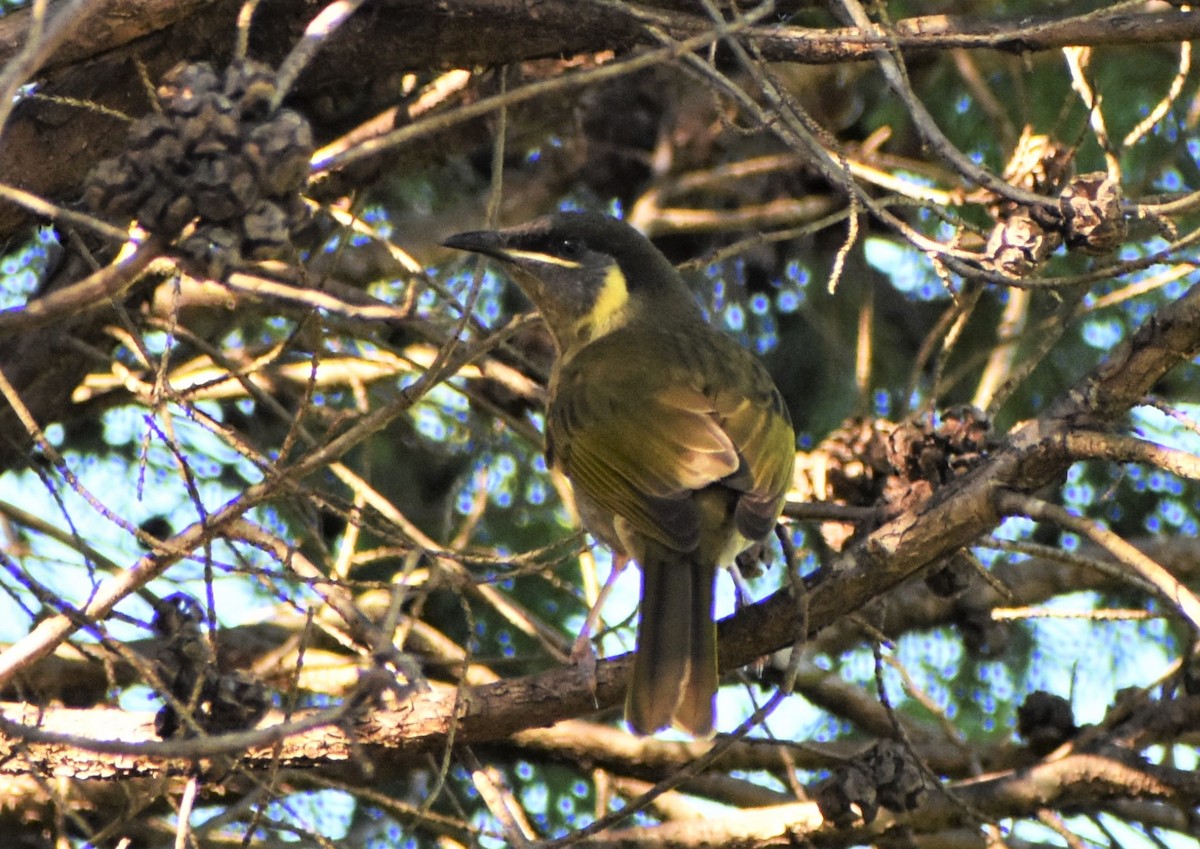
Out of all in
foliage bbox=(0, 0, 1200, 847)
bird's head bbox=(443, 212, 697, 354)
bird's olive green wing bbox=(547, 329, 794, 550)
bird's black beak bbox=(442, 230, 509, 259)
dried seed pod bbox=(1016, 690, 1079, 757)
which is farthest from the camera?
bird's head bbox=(443, 212, 697, 354)

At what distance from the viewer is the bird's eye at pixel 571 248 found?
4.91m

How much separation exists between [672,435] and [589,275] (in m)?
0.97

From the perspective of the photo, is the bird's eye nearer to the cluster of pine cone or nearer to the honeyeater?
the honeyeater

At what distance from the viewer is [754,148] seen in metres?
6.15

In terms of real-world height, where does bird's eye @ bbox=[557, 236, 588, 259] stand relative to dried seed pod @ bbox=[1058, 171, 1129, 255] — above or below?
above

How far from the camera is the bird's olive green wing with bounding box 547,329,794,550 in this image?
3.91 m

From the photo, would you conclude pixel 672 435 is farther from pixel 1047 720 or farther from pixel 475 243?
pixel 1047 720

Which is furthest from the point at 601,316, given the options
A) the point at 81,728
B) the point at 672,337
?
the point at 81,728

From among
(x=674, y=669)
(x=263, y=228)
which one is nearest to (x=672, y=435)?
(x=674, y=669)

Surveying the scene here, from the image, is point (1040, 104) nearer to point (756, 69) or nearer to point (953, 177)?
point (953, 177)

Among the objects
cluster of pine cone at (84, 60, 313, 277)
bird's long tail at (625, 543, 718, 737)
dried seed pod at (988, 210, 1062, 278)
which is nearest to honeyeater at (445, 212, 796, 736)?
bird's long tail at (625, 543, 718, 737)

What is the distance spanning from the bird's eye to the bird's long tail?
5.14 ft

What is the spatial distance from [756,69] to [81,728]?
211 centimetres

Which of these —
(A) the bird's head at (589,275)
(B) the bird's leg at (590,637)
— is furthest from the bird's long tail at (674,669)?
(A) the bird's head at (589,275)
